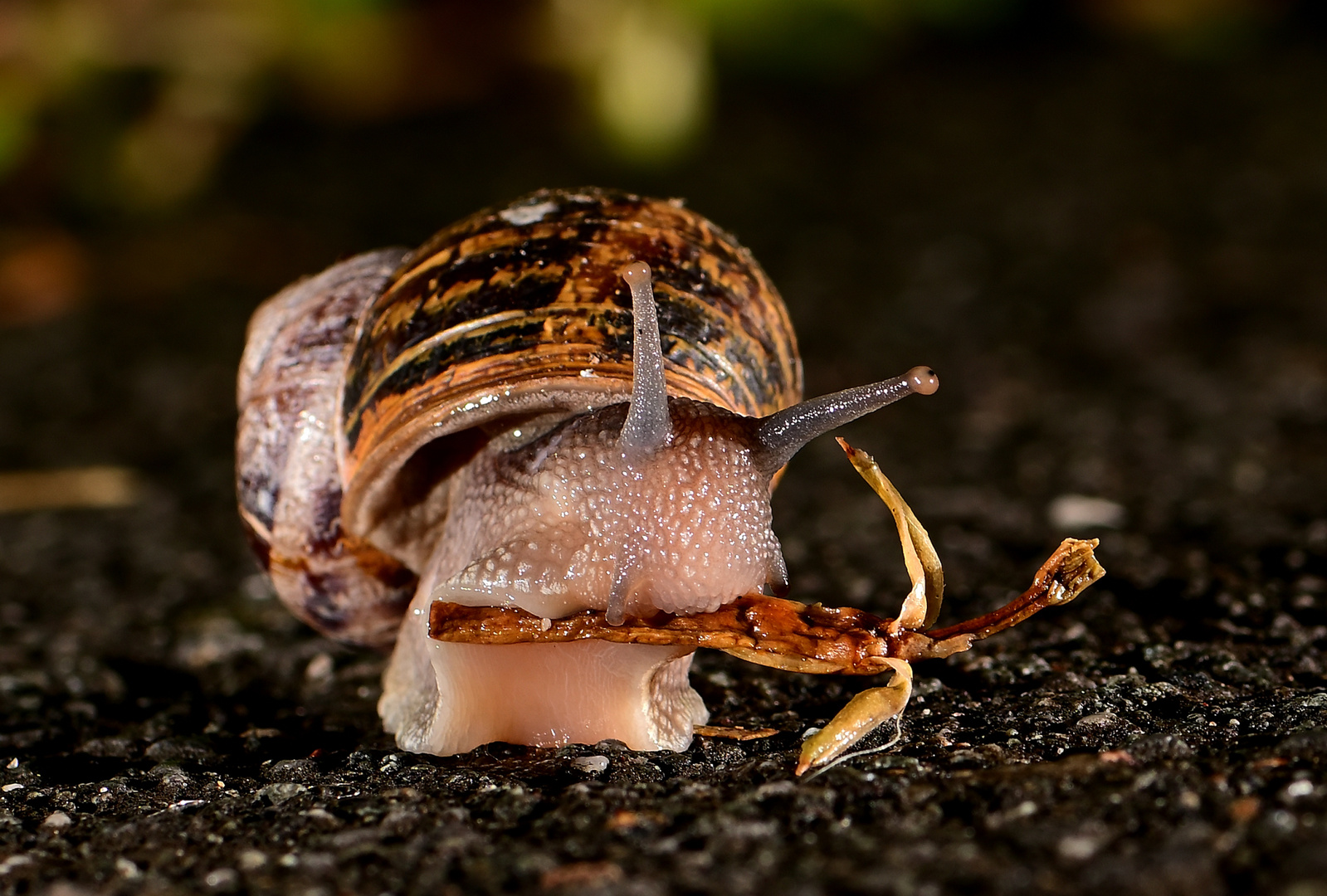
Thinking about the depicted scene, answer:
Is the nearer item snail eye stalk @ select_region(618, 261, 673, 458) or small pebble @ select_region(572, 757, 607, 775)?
small pebble @ select_region(572, 757, 607, 775)

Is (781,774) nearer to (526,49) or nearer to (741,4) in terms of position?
(741,4)

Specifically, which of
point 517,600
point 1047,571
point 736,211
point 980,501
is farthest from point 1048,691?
point 736,211

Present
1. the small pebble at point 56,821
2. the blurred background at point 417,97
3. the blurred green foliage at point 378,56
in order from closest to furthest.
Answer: the small pebble at point 56,821 < the blurred green foliage at point 378,56 < the blurred background at point 417,97

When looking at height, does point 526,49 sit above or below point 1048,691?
above

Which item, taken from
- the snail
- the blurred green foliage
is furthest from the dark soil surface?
the blurred green foliage

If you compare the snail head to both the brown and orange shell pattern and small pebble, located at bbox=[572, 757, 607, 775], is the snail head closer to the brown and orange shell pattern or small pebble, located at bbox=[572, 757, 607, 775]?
the brown and orange shell pattern

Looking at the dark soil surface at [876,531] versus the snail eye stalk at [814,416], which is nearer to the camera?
the dark soil surface at [876,531]

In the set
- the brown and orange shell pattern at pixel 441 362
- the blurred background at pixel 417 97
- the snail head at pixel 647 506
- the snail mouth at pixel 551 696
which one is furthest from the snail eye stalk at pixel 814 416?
the blurred background at pixel 417 97

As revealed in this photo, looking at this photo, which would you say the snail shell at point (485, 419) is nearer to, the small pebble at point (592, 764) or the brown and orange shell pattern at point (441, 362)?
the brown and orange shell pattern at point (441, 362)
